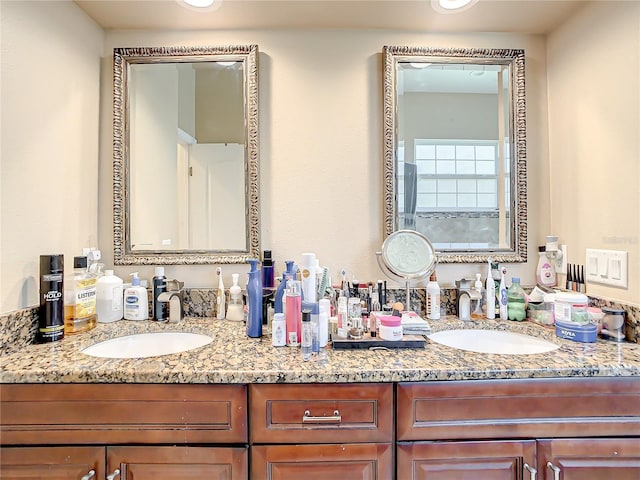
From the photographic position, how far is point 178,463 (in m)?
0.85

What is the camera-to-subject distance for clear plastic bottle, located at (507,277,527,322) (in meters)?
1.31

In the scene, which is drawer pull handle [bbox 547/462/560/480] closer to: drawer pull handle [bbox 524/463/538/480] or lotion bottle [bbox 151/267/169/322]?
drawer pull handle [bbox 524/463/538/480]

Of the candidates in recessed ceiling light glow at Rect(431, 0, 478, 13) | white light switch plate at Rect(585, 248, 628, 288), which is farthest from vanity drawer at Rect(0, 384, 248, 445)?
recessed ceiling light glow at Rect(431, 0, 478, 13)

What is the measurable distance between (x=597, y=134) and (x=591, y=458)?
1.06m

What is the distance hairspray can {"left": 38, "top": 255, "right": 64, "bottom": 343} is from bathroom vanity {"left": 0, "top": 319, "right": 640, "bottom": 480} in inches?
8.3

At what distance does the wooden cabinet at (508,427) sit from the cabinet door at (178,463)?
426 mm

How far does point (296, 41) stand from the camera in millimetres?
1431

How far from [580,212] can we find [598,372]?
681 mm

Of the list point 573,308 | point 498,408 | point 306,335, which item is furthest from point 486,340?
point 306,335

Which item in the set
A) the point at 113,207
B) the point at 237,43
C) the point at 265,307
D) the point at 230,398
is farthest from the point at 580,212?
the point at 113,207

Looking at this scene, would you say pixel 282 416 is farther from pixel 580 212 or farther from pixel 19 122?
pixel 580 212

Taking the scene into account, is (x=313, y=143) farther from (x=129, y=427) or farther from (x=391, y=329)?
(x=129, y=427)

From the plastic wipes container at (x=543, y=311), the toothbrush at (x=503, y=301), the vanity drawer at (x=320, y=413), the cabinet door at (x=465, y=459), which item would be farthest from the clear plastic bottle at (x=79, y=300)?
the plastic wipes container at (x=543, y=311)

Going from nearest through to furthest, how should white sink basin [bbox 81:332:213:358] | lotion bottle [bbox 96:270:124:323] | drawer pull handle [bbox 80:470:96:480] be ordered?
drawer pull handle [bbox 80:470:96:480]
white sink basin [bbox 81:332:213:358]
lotion bottle [bbox 96:270:124:323]
